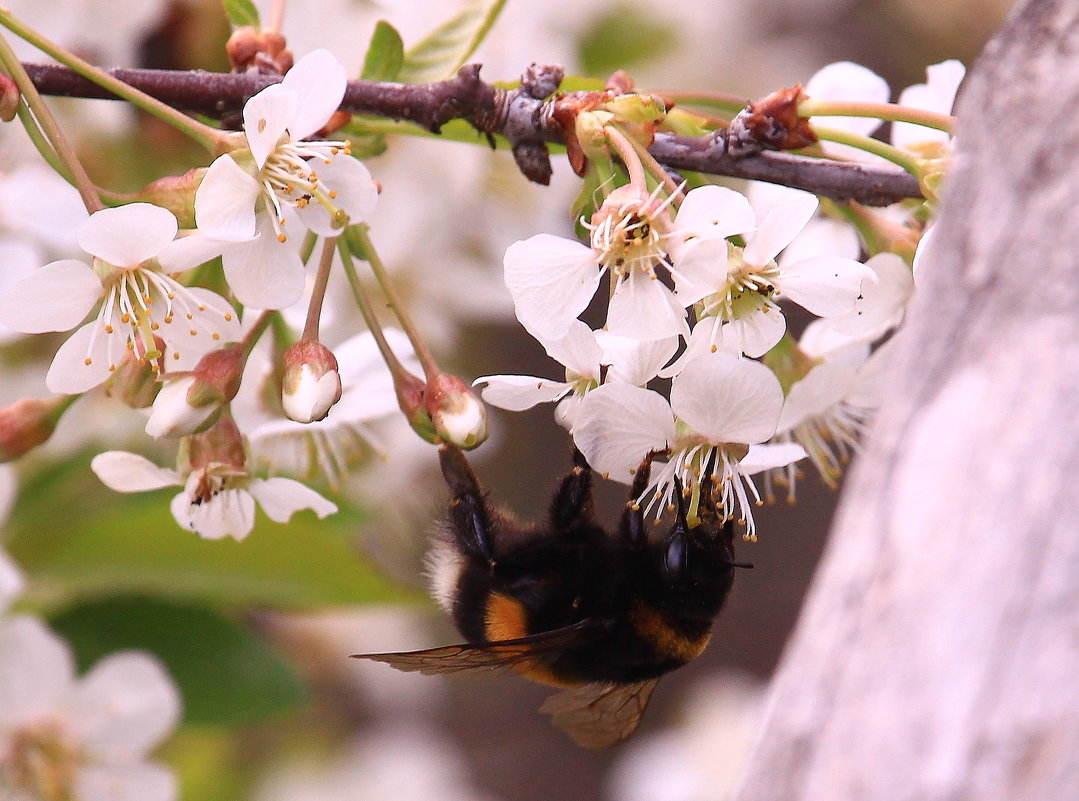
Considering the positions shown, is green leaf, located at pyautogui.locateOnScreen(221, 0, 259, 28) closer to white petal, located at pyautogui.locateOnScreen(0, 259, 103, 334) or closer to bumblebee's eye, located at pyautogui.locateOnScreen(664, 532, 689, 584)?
white petal, located at pyautogui.locateOnScreen(0, 259, 103, 334)

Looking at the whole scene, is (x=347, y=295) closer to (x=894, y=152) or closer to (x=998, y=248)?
(x=894, y=152)

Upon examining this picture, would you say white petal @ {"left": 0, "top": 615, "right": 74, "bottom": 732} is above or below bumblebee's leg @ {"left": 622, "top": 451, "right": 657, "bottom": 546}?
below

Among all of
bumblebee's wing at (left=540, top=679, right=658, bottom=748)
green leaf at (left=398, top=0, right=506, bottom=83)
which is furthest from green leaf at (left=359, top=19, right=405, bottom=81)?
bumblebee's wing at (left=540, top=679, right=658, bottom=748)

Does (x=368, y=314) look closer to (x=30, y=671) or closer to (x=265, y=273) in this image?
(x=265, y=273)

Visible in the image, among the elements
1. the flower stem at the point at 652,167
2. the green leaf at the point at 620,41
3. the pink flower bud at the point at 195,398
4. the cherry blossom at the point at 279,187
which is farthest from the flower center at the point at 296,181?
the green leaf at the point at 620,41

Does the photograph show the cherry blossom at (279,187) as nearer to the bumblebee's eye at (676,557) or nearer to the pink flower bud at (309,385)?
the pink flower bud at (309,385)
